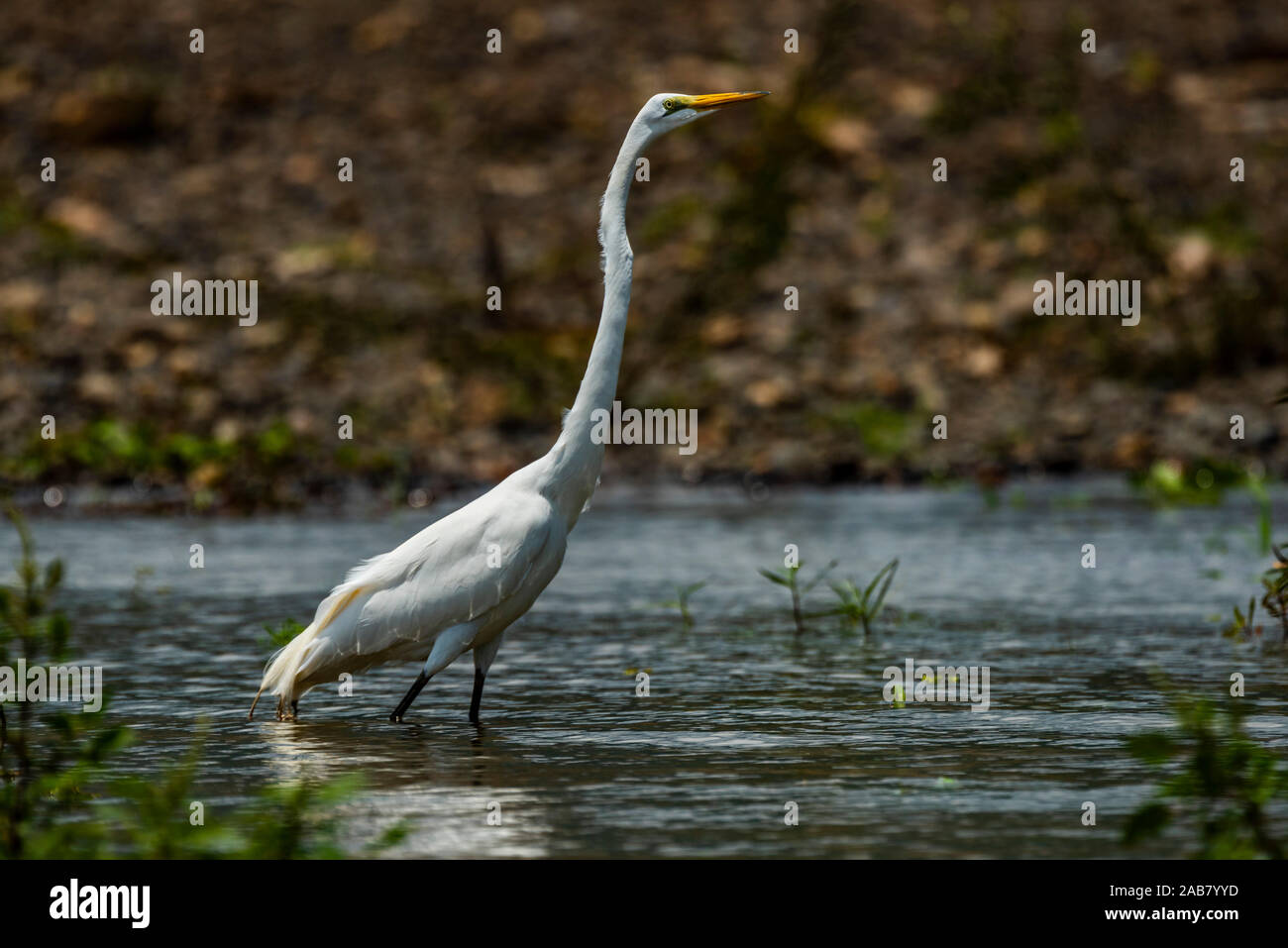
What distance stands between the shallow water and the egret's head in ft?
7.81

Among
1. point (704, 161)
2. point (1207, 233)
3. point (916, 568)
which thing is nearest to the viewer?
point (916, 568)

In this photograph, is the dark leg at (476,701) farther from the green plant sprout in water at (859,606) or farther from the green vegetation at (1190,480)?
the green vegetation at (1190,480)

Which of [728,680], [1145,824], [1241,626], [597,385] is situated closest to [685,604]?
[728,680]

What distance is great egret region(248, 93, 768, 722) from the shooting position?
7.78 meters

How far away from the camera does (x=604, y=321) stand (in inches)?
324

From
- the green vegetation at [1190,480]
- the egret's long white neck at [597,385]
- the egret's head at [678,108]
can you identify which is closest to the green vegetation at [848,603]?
the egret's long white neck at [597,385]

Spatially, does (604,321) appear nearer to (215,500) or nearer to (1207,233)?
(215,500)

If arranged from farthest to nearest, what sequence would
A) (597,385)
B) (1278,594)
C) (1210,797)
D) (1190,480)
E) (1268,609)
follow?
1. (1190,480)
2. (1268,609)
3. (1278,594)
4. (597,385)
5. (1210,797)

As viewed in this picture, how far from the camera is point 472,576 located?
A: 780 cm

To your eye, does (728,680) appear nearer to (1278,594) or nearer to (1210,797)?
(1278,594)

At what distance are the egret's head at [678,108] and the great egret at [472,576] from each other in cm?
20

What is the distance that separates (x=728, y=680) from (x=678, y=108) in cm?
246

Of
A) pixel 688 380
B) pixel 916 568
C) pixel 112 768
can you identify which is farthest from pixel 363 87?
pixel 112 768
